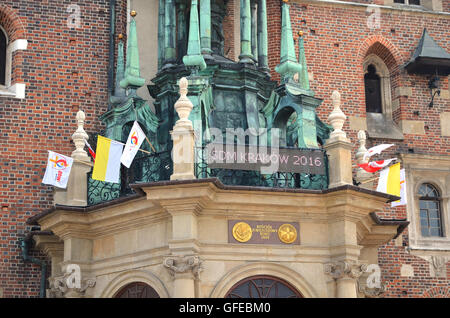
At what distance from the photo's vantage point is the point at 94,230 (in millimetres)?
18812

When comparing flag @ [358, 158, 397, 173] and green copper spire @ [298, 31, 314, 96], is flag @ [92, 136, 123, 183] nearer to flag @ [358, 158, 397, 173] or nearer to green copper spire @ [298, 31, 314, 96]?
green copper spire @ [298, 31, 314, 96]

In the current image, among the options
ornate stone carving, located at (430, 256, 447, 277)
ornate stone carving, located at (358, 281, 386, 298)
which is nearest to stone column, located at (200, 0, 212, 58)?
ornate stone carving, located at (358, 281, 386, 298)

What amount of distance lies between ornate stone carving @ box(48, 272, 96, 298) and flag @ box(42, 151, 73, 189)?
76.6 inches

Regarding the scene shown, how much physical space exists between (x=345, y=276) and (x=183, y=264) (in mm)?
3168

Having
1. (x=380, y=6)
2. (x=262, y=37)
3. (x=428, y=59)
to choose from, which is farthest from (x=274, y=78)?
(x=428, y=59)

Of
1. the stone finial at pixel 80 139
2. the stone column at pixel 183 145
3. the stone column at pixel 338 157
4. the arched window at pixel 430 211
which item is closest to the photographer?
the stone column at pixel 183 145

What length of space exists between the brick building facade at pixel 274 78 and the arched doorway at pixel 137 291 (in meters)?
2.99

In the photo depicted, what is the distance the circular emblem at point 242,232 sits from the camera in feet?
58.1

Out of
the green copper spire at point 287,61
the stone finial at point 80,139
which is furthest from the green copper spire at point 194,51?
the stone finial at point 80,139

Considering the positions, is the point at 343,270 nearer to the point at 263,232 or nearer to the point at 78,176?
the point at 263,232

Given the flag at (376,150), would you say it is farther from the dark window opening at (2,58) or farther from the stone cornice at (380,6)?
the dark window opening at (2,58)

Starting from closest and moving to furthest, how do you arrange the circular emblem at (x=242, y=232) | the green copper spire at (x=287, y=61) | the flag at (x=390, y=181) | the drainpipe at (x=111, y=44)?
the circular emblem at (x=242, y=232), the flag at (x=390, y=181), the green copper spire at (x=287, y=61), the drainpipe at (x=111, y=44)

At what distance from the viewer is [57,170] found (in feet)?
63.3

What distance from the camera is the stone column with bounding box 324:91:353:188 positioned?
18109mm
